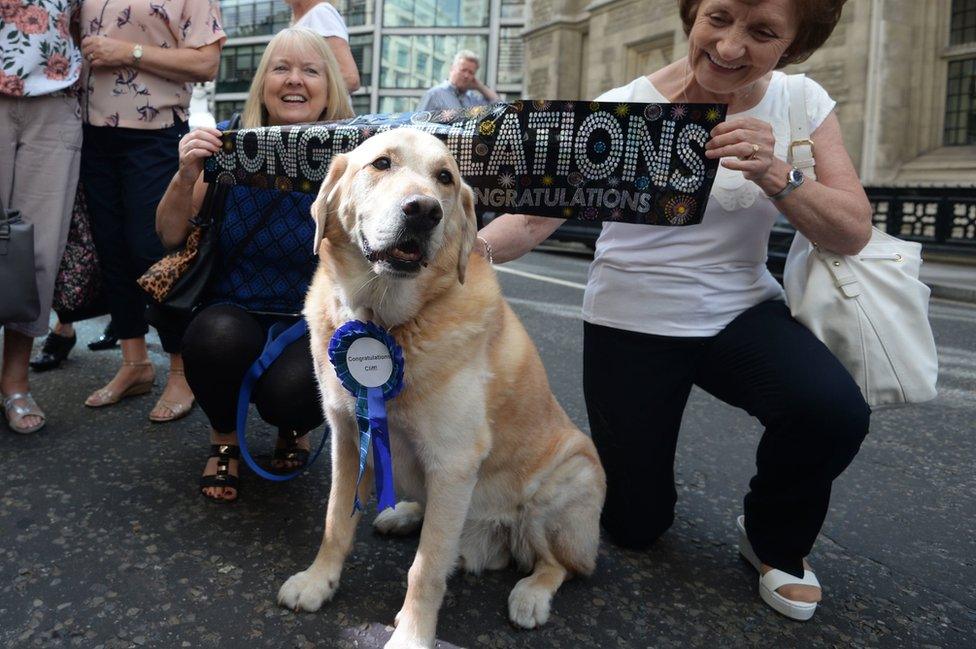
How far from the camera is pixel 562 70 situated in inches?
968

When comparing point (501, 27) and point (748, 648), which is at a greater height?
point (501, 27)

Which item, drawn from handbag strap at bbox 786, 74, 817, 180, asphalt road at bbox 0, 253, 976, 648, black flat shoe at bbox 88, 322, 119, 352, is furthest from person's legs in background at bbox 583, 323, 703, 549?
black flat shoe at bbox 88, 322, 119, 352

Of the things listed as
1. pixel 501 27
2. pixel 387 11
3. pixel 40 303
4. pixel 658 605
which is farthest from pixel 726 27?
pixel 387 11

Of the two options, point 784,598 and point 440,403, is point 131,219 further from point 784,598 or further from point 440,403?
point 784,598

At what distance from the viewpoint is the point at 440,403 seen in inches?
71.2

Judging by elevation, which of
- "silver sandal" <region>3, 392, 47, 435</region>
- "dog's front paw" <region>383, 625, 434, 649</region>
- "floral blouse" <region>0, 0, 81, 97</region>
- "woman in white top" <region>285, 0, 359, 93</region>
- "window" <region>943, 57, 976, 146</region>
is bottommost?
"dog's front paw" <region>383, 625, 434, 649</region>

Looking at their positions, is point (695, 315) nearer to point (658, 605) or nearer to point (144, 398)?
point (658, 605)

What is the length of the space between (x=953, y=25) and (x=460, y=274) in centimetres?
1660

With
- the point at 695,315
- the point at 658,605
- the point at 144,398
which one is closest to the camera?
the point at 658,605

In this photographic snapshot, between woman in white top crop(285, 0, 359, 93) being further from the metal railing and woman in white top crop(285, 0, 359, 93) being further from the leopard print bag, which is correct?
the metal railing

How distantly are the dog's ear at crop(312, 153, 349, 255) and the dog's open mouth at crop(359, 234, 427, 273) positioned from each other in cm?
21

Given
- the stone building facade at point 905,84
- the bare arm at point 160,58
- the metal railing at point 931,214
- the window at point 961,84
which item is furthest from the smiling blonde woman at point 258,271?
the window at point 961,84

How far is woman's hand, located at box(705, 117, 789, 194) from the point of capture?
1931 mm

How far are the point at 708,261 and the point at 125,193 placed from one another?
248 cm
